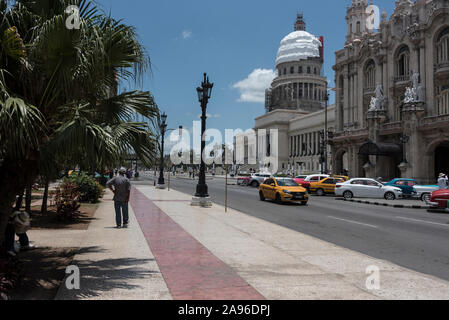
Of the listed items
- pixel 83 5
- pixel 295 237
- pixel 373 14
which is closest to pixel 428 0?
pixel 373 14

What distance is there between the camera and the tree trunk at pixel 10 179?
19.3 feet

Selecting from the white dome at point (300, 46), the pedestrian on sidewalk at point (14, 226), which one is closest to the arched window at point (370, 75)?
the pedestrian on sidewalk at point (14, 226)

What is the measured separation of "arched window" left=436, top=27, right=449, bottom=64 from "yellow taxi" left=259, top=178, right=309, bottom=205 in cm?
2749

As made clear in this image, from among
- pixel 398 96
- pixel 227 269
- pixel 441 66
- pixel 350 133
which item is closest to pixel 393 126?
pixel 398 96

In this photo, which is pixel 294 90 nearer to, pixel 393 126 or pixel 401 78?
pixel 401 78

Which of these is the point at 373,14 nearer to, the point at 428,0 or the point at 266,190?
the point at 428,0

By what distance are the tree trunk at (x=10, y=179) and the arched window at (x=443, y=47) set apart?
44441mm

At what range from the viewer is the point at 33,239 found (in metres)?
10.0

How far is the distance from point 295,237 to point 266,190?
14.2 meters

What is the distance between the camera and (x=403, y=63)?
48344mm

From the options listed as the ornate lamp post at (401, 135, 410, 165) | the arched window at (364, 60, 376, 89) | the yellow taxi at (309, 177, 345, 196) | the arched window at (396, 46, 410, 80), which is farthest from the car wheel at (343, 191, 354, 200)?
the arched window at (364, 60, 376, 89)

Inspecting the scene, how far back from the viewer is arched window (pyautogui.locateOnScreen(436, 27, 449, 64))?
135 ft

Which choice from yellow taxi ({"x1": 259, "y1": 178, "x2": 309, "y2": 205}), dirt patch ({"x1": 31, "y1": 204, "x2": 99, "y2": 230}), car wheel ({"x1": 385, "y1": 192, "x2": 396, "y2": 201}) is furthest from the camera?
car wheel ({"x1": 385, "y1": 192, "x2": 396, "y2": 201})

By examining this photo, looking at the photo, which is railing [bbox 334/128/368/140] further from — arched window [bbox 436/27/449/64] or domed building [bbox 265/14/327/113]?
domed building [bbox 265/14/327/113]
